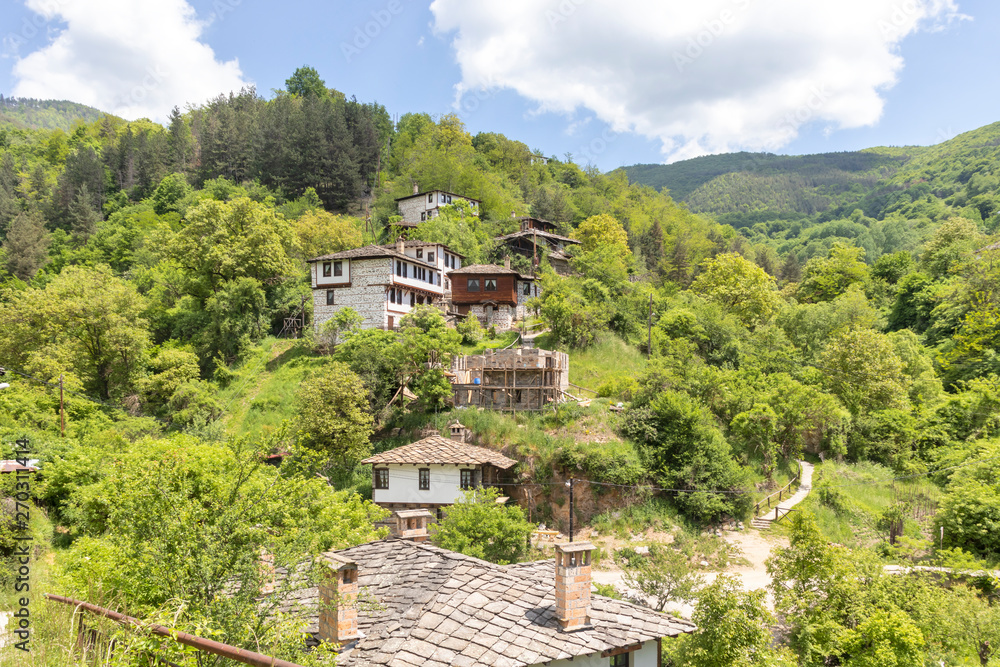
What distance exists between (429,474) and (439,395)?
675cm

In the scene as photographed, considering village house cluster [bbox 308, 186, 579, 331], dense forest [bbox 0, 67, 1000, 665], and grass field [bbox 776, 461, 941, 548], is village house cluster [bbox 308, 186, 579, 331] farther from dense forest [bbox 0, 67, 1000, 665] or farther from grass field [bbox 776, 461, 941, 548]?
grass field [bbox 776, 461, 941, 548]

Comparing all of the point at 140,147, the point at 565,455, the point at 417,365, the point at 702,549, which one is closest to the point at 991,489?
the point at 702,549

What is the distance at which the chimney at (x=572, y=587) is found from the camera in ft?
36.8

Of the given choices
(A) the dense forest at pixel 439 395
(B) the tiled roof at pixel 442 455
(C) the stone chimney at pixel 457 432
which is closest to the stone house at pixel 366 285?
(A) the dense forest at pixel 439 395

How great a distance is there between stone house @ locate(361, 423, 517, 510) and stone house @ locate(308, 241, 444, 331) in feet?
54.0

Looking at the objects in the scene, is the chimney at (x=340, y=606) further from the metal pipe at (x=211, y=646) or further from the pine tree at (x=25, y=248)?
the pine tree at (x=25, y=248)

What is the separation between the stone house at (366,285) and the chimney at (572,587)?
3410 centimetres

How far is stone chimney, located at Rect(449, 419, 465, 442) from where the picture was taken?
106 ft

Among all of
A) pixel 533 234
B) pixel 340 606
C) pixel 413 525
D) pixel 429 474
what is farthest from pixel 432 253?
pixel 340 606

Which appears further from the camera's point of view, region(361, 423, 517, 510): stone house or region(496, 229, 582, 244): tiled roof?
region(496, 229, 582, 244): tiled roof

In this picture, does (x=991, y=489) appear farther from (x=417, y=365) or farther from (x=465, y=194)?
(x=465, y=194)

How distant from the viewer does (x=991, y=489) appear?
23.4 metres

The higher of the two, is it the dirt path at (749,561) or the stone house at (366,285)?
the stone house at (366,285)

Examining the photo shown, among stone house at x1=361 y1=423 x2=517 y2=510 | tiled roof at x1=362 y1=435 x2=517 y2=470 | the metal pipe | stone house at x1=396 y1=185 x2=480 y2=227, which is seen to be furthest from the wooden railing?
stone house at x1=396 y1=185 x2=480 y2=227
